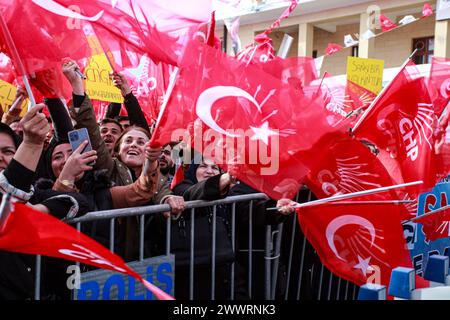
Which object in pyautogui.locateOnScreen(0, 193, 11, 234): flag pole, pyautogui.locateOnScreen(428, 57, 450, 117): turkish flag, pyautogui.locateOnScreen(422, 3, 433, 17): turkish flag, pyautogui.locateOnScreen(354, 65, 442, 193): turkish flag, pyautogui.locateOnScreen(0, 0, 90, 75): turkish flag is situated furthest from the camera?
pyautogui.locateOnScreen(422, 3, 433, 17): turkish flag

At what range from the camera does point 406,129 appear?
3.59m

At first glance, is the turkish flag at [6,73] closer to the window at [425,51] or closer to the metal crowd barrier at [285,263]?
the metal crowd barrier at [285,263]

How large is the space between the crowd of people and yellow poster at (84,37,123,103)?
1.37m

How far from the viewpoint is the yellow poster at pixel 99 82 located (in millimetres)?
5262

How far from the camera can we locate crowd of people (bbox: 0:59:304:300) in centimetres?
221

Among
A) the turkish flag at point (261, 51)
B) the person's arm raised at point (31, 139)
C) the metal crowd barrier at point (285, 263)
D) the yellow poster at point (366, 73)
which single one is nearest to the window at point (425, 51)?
the yellow poster at point (366, 73)

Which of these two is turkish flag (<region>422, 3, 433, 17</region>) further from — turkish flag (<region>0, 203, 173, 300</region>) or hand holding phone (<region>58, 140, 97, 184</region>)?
turkish flag (<region>0, 203, 173, 300</region>)

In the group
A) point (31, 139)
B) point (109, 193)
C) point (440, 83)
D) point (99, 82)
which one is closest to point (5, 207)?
point (31, 139)

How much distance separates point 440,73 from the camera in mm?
4168

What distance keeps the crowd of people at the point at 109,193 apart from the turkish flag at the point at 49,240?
Answer: 0.41 meters

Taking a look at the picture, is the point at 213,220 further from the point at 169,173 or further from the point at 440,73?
the point at 440,73

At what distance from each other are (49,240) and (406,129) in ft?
8.85

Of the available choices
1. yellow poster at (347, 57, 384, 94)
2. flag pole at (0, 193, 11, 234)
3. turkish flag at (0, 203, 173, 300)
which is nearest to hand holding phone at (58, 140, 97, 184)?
turkish flag at (0, 203, 173, 300)
